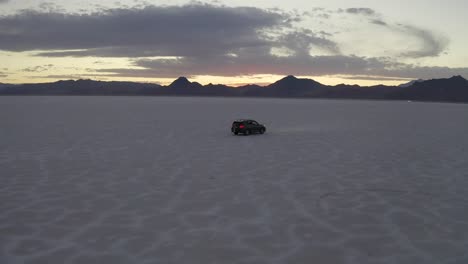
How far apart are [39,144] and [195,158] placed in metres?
14.0

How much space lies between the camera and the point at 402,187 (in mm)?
17203

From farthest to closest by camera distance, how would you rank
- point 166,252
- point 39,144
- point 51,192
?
point 39,144 < point 51,192 < point 166,252

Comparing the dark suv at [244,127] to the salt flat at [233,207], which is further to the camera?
the dark suv at [244,127]

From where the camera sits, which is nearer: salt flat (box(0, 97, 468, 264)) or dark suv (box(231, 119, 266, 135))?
salt flat (box(0, 97, 468, 264))

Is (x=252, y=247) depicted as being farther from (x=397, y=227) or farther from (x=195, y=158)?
(x=195, y=158)

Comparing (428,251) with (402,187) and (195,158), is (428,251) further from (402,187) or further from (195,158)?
(195,158)

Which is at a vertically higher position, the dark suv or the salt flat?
the dark suv

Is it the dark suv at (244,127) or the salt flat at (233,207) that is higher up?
the dark suv at (244,127)

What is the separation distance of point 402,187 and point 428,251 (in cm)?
716

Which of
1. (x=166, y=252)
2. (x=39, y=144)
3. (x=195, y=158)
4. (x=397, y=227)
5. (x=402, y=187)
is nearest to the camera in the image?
(x=166, y=252)

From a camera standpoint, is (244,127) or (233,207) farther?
(244,127)

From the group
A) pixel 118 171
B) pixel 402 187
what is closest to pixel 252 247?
pixel 402 187

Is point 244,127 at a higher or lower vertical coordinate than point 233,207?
higher

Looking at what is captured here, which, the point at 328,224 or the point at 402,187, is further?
the point at 402,187
